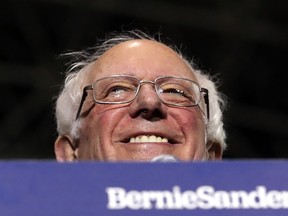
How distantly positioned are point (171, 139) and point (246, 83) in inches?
134

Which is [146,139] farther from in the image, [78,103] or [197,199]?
[197,199]

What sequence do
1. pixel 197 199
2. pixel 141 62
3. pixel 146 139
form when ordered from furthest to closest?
pixel 141 62 → pixel 146 139 → pixel 197 199

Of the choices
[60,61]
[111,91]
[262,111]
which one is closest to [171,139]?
[111,91]

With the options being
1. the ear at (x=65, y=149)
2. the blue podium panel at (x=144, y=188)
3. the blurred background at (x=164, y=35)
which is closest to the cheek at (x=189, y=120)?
the ear at (x=65, y=149)

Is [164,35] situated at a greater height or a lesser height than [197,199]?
greater

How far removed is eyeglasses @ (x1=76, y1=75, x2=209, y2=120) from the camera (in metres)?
2.30

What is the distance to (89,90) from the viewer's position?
2385mm

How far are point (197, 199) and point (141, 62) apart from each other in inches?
45.0

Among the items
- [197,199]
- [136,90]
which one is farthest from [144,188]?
[136,90]

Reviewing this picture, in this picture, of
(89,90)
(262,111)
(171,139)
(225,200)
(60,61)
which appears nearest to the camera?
(225,200)

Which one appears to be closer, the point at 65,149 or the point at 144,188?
the point at 144,188

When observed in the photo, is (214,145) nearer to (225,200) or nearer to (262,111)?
(225,200)

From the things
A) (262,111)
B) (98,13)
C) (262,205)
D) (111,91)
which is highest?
(98,13)

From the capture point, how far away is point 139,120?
2240mm
